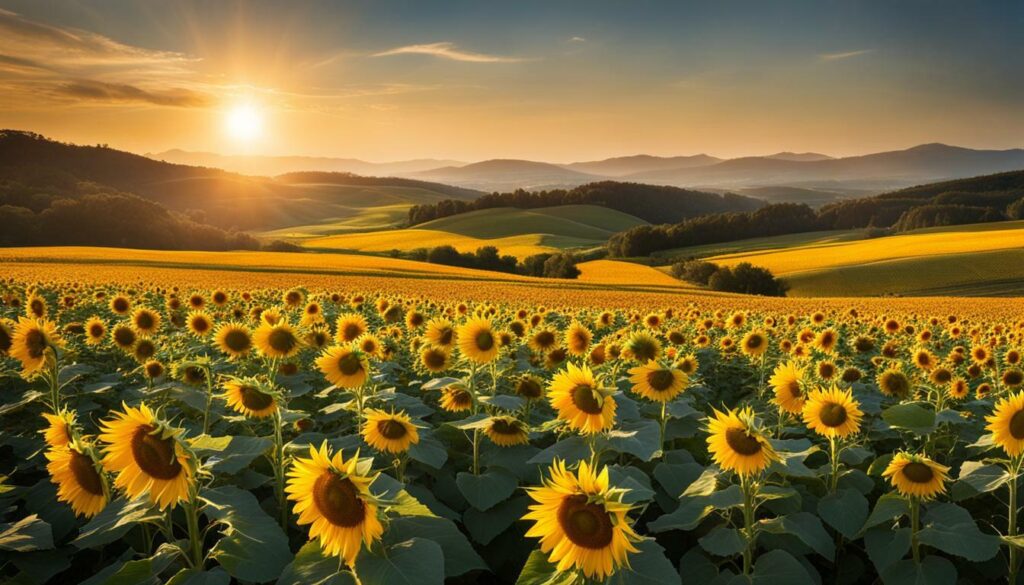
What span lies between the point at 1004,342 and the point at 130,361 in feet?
51.1

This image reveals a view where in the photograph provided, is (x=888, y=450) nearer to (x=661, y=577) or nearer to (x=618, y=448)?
(x=618, y=448)

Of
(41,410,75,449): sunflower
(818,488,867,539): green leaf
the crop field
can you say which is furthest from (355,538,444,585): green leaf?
(818,488,867,539): green leaf

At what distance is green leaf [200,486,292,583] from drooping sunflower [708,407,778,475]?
7.28ft

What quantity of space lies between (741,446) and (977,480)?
5.97 ft

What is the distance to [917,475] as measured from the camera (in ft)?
12.8

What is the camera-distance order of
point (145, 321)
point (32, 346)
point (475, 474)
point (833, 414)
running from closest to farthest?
point (833, 414)
point (475, 474)
point (32, 346)
point (145, 321)

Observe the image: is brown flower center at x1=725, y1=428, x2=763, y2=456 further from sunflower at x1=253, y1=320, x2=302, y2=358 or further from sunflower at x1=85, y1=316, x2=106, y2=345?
sunflower at x1=85, y1=316, x2=106, y2=345

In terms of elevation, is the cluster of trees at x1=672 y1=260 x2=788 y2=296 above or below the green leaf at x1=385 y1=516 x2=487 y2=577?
below

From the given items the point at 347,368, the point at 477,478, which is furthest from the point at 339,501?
the point at 347,368

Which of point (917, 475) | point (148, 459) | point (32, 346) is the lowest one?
point (917, 475)

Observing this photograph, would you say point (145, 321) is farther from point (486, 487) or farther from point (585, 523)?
point (585, 523)

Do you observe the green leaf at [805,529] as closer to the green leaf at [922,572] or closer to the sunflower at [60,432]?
the green leaf at [922,572]

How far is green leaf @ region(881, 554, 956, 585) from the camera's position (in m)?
3.78

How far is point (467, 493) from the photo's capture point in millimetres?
4273
